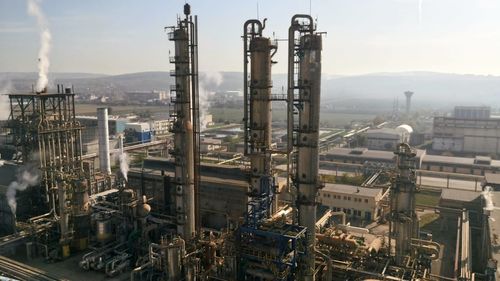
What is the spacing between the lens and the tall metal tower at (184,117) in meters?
22.2

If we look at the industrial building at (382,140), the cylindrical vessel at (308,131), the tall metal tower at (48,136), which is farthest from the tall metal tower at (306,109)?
the industrial building at (382,140)

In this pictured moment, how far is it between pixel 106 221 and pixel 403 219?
16737mm

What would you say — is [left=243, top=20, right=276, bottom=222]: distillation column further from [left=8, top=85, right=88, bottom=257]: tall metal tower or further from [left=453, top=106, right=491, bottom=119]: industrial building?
[left=453, top=106, right=491, bottom=119]: industrial building

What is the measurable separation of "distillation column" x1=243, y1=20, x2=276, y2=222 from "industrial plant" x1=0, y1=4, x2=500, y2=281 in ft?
0.18

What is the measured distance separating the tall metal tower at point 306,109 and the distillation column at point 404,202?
422 cm

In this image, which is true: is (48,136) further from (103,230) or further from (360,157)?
(360,157)

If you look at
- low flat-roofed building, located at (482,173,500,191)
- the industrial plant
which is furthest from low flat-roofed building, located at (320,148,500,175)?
the industrial plant

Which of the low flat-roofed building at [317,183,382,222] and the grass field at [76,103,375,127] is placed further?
the grass field at [76,103,375,127]

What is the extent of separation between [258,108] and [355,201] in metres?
18.9

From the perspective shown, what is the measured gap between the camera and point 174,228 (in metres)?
25.2

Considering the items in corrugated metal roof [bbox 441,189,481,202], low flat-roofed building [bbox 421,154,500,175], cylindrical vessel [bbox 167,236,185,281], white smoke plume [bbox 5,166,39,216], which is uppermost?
white smoke plume [bbox 5,166,39,216]

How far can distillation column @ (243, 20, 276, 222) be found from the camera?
21.0 metres

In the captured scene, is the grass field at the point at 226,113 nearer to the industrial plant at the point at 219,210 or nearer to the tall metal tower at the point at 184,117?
the industrial plant at the point at 219,210

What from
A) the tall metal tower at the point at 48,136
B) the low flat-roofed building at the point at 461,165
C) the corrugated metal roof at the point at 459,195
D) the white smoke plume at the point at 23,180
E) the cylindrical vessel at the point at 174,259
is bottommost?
the low flat-roofed building at the point at 461,165
